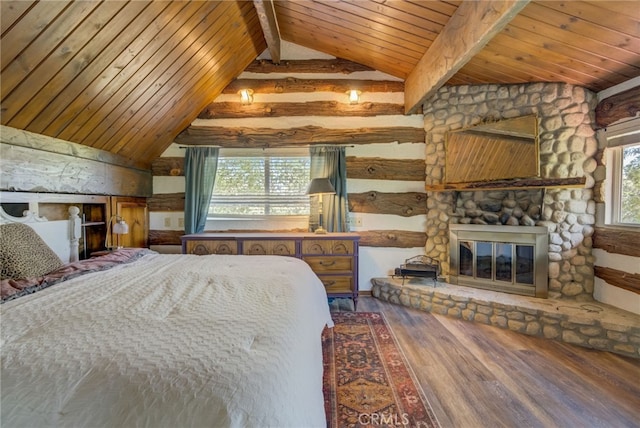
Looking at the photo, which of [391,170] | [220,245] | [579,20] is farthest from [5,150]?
[579,20]

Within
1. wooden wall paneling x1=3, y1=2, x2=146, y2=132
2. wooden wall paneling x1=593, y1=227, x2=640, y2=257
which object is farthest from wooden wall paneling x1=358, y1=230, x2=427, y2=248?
wooden wall paneling x1=3, y1=2, x2=146, y2=132

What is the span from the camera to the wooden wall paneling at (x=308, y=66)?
3.73m

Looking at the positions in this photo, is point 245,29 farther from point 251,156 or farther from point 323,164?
point 323,164

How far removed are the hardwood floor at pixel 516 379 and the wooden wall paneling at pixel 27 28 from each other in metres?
3.27

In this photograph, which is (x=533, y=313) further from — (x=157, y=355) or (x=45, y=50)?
(x=45, y=50)

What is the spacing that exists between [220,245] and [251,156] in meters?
1.30

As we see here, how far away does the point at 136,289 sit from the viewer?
60.6 inches

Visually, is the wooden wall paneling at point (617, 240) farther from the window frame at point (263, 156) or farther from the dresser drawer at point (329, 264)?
the window frame at point (263, 156)

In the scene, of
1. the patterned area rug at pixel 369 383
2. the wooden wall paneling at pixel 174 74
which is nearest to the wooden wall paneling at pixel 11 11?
the wooden wall paneling at pixel 174 74

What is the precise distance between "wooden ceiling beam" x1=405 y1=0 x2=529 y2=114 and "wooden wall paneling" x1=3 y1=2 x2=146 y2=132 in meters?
2.33

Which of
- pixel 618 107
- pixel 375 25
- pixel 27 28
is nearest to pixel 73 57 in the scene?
pixel 27 28

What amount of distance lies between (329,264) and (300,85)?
7.78ft

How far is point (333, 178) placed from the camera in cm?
362

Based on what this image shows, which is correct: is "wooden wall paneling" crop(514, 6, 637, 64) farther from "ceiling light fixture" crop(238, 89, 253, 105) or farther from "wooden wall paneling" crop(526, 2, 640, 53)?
"ceiling light fixture" crop(238, 89, 253, 105)
